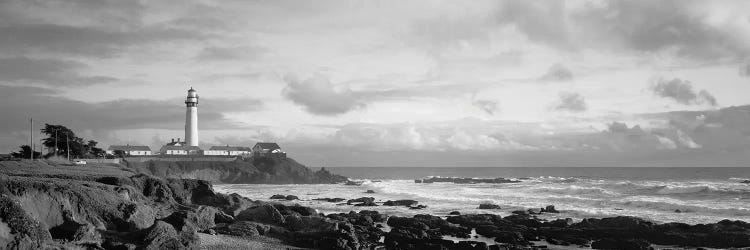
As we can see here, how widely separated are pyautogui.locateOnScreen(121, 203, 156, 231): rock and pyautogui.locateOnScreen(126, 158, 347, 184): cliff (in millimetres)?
63095

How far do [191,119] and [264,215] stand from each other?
6627 centimetres

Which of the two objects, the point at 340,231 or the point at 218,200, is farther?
the point at 218,200

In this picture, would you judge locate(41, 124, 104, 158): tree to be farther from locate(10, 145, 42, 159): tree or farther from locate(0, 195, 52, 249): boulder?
locate(0, 195, 52, 249): boulder

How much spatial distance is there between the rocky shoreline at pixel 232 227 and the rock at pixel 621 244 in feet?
0.13

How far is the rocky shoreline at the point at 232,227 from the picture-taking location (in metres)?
19.2

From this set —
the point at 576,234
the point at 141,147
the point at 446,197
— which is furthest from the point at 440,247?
the point at 141,147

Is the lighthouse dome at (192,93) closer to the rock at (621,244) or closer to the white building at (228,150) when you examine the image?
the white building at (228,150)

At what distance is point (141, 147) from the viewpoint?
3957 inches

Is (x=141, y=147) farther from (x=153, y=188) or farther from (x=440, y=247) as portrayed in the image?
(x=440, y=247)

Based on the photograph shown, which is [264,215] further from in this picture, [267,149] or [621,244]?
[267,149]

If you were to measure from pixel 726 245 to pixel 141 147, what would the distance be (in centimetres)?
9236

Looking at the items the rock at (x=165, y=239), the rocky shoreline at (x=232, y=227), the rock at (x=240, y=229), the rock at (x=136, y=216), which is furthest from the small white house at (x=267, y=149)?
the rock at (x=165, y=239)

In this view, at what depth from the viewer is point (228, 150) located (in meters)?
108

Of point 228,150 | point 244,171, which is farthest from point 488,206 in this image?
point 228,150
